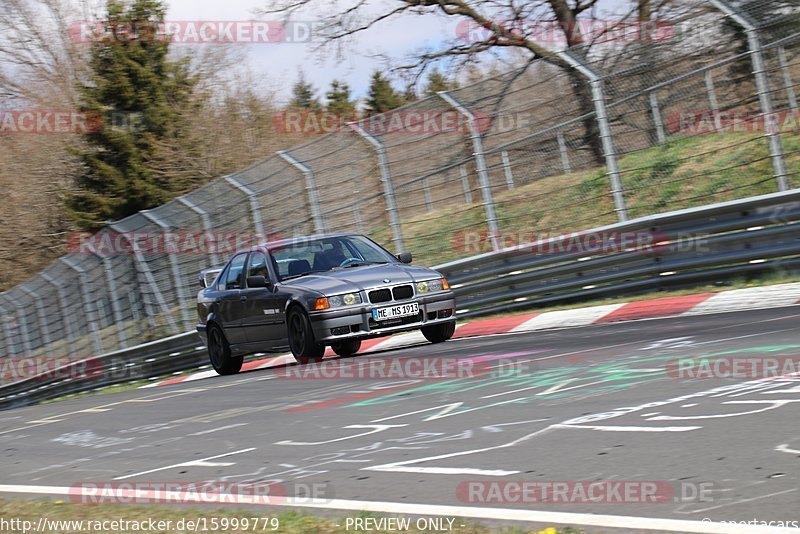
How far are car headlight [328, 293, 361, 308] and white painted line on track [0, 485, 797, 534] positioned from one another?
5.94m

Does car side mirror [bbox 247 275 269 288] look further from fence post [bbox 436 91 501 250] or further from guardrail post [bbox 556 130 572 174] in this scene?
guardrail post [bbox 556 130 572 174]

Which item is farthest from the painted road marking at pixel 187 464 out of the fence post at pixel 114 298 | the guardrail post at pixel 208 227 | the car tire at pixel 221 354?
the fence post at pixel 114 298

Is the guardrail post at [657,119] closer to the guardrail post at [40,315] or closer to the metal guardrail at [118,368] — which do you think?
the metal guardrail at [118,368]

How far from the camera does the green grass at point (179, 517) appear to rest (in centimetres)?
411

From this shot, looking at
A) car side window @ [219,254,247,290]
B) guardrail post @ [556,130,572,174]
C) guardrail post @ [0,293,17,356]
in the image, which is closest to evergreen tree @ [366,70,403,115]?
guardrail post @ [0,293,17,356]

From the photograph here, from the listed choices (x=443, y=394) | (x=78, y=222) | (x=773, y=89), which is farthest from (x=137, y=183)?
(x=443, y=394)

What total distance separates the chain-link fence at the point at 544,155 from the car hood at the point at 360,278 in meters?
2.93

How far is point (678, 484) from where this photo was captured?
4.27 m

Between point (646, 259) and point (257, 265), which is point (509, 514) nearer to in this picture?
point (257, 265)

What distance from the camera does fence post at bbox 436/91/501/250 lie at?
585 inches

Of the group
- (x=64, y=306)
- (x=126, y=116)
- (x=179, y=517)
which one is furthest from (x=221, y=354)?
(x=126, y=116)

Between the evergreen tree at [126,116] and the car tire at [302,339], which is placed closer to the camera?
the car tire at [302,339]

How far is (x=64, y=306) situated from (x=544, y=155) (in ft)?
41.7

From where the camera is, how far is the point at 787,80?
12.5m
